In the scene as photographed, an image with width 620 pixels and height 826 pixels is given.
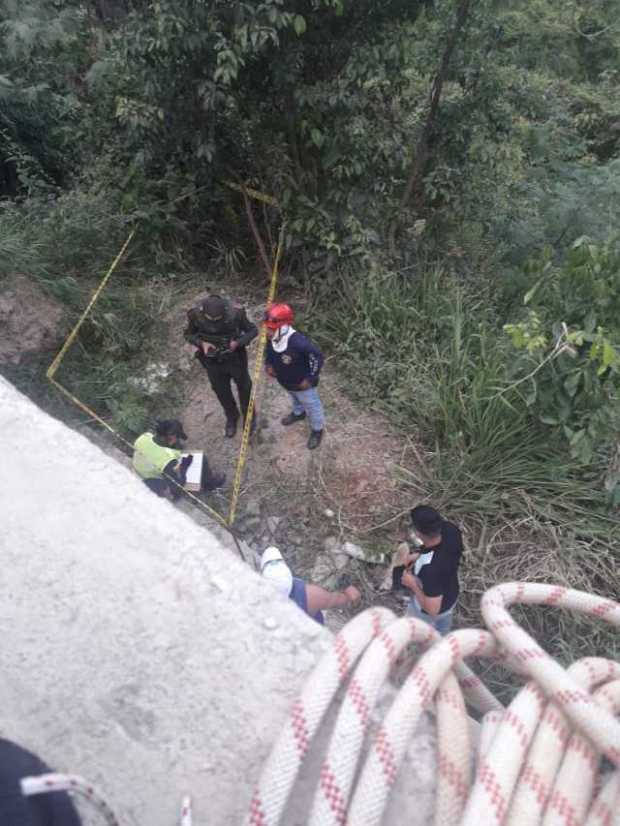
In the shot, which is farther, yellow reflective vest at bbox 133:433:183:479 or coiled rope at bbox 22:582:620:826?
yellow reflective vest at bbox 133:433:183:479

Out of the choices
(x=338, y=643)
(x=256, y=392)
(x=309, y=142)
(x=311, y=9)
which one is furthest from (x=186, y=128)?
(x=338, y=643)

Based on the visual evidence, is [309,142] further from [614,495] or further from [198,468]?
[614,495]

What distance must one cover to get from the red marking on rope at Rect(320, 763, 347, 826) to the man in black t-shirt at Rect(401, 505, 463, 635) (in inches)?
64.4

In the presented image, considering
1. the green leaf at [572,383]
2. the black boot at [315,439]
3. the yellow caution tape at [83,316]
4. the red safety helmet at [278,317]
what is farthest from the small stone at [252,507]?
the green leaf at [572,383]

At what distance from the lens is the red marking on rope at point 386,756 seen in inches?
34.9

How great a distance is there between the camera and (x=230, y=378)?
3922mm

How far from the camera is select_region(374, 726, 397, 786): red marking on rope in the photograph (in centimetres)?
89

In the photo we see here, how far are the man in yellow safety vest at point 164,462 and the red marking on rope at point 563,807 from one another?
8.73 feet

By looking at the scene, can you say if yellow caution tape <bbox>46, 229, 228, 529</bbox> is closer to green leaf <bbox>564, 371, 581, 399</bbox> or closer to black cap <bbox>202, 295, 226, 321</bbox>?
black cap <bbox>202, 295, 226, 321</bbox>

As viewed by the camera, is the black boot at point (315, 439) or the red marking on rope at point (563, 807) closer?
the red marking on rope at point (563, 807)

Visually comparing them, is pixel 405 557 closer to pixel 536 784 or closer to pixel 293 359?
pixel 293 359

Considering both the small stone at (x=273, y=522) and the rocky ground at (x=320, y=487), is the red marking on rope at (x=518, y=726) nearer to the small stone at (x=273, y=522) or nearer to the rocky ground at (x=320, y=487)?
the rocky ground at (x=320, y=487)

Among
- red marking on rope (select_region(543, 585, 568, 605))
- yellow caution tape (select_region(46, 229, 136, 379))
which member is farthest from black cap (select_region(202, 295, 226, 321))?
red marking on rope (select_region(543, 585, 568, 605))

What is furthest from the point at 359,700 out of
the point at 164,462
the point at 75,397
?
the point at 75,397
